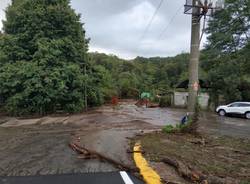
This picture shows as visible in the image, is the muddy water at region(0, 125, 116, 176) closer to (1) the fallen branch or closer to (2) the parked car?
(1) the fallen branch

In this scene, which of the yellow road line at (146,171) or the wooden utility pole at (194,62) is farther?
the wooden utility pole at (194,62)

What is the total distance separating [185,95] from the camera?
38.2 m

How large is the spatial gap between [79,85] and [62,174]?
1857cm

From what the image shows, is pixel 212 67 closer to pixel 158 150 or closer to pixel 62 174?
pixel 158 150

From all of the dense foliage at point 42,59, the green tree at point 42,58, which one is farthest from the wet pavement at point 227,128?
the green tree at point 42,58

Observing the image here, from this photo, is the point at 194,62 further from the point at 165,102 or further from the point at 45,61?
the point at 165,102

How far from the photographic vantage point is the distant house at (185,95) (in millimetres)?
36156

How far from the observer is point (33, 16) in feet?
78.4

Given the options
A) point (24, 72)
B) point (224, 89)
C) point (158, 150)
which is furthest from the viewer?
point (224, 89)

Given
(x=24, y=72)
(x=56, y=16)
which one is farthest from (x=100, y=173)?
(x=56, y=16)

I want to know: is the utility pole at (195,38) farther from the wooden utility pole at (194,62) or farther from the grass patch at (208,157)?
the grass patch at (208,157)

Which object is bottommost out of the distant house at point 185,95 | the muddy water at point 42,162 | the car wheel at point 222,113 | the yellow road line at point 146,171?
the car wheel at point 222,113

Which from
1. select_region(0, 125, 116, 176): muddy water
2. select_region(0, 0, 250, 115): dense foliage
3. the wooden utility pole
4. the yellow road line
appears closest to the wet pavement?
the wooden utility pole

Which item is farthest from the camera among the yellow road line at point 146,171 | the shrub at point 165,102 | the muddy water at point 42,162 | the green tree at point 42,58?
the shrub at point 165,102
